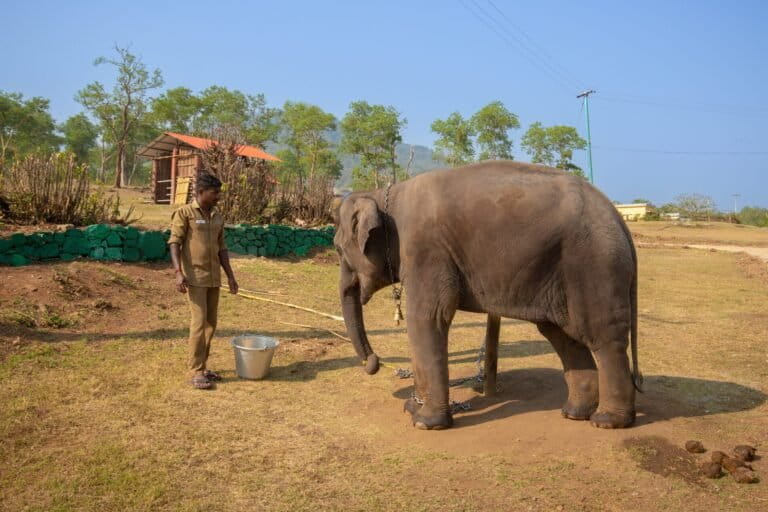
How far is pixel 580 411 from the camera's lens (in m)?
4.95

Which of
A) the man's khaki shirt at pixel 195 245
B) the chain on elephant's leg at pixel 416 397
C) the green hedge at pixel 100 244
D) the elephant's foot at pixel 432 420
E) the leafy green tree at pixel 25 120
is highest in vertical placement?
the leafy green tree at pixel 25 120

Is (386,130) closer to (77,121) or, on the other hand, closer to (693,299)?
(77,121)

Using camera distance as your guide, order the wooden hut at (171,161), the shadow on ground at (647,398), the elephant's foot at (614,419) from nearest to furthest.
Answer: the elephant's foot at (614,419)
the shadow on ground at (647,398)
the wooden hut at (171,161)

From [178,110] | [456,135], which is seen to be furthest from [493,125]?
[178,110]

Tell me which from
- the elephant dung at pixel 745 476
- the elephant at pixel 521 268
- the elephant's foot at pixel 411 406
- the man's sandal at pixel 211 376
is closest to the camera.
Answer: the elephant dung at pixel 745 476

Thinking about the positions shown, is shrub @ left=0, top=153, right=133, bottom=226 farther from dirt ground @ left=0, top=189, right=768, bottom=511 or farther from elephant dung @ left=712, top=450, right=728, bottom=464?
elephant dung @ left=712, top=450, right=728, bottom=464

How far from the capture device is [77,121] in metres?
60.7

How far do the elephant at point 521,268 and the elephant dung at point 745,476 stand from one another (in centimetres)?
90

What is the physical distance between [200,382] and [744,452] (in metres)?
4.64

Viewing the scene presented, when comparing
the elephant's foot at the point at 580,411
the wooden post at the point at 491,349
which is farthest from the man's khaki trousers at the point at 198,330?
the elephant's foot at the point at 580,411

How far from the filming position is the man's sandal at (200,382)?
563 centimetres

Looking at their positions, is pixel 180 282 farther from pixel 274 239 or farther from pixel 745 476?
pixel 274 239

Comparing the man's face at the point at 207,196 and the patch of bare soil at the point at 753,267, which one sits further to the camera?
the patch of bare soil at the point at 753,267

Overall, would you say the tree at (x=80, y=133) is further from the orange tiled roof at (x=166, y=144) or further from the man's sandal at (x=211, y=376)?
the man's sandal at (x=211, y=376)
